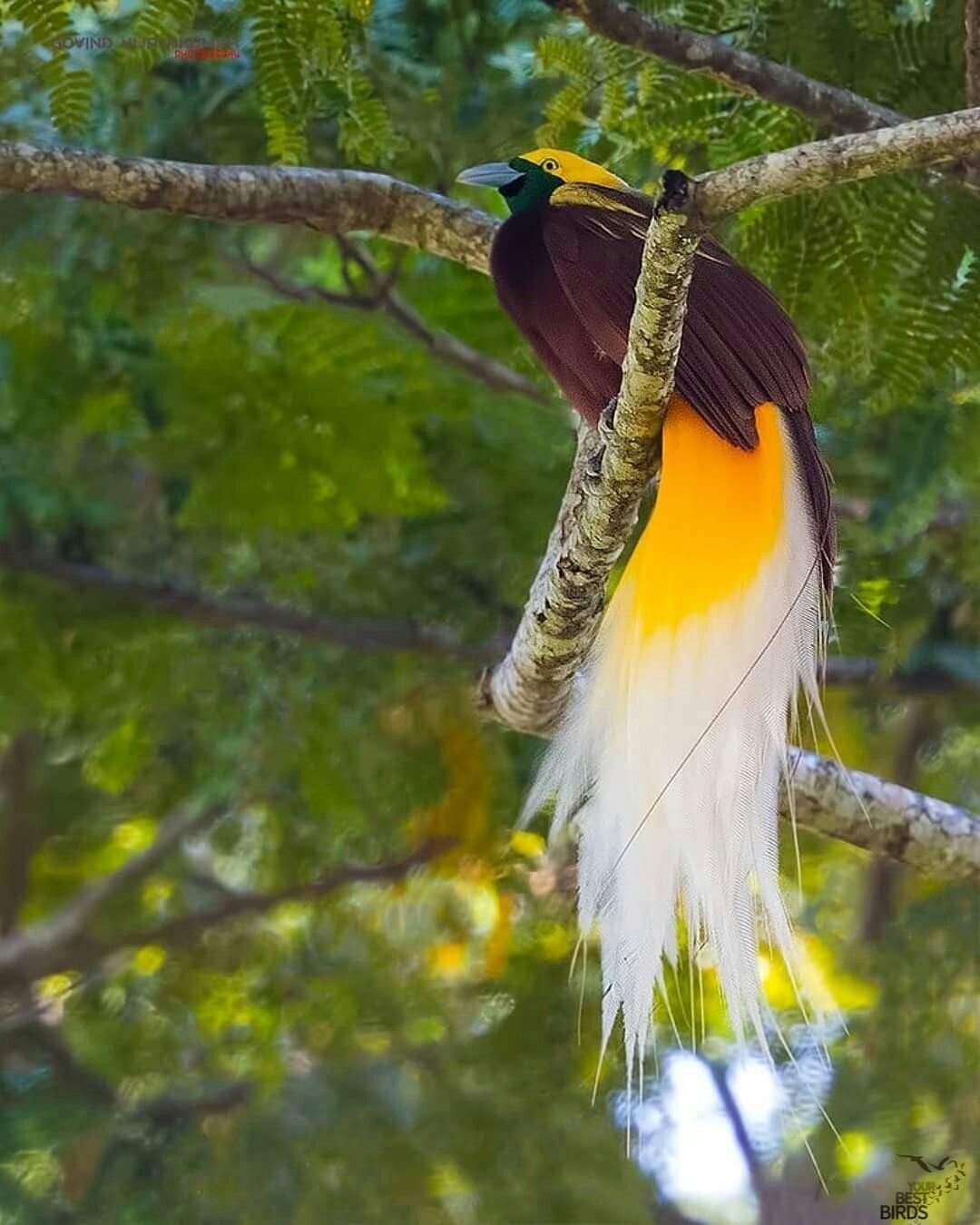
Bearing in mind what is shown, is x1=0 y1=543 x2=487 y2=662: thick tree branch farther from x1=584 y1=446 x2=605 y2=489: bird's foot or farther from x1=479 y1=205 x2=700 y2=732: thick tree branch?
x1=584 y1=446 x2=605 y2=489: bird's foot

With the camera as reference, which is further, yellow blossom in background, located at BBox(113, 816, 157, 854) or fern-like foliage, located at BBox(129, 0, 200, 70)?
yellow blossom in background, located at BBox(113, 816, 157, 854)

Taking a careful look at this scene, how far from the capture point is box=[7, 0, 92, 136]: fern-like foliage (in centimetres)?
158

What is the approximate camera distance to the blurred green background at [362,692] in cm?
239

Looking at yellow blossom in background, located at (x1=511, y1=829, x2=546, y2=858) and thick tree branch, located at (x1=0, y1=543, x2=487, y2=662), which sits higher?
thick tree branch, located at (x1=0, y1=543, x2=487, y2=662)

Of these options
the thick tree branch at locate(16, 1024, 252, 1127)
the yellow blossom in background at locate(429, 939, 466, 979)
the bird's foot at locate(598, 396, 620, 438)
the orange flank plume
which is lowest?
the thick tree branch at locate(16, 1024, 252, 1127)

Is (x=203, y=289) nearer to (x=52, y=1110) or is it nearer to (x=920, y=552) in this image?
(x=920, y=552)

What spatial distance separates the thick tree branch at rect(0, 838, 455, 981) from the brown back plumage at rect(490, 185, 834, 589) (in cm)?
161

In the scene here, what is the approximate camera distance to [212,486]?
2652 millimetres

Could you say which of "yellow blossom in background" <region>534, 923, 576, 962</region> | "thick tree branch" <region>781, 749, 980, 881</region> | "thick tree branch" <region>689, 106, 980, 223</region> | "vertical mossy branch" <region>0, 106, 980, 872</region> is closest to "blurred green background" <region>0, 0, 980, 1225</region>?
"yellow blossom in background" <region>534, 923, 576, 962</region>

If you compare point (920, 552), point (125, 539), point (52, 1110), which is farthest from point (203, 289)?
point (52, 1110)

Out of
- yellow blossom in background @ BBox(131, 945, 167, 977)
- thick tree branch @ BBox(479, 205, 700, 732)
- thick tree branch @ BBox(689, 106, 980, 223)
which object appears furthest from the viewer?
yellow blossom in background @ BBox(131, 945, 167, 977)

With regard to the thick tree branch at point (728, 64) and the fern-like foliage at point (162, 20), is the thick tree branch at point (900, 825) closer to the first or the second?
the thick tree branch at point (728, 64)

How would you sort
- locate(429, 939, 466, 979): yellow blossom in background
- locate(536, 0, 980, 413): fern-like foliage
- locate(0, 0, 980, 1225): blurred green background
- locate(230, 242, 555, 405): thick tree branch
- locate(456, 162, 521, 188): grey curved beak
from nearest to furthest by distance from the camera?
locate(456, 162, 521, 188): grey curved beak
locate(536, 0, 980, 413): fern-like foliage
locate(0, 0, 980, 1225): blurred green background
locate(230, 242, 555, 405): thick tree branch
locate(429, 939, 466, 979): yellow blossom in background

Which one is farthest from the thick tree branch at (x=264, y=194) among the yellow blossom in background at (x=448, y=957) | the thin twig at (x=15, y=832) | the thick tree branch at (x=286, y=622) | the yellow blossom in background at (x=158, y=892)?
the yellow blossom in background at (x=158, y=892)
